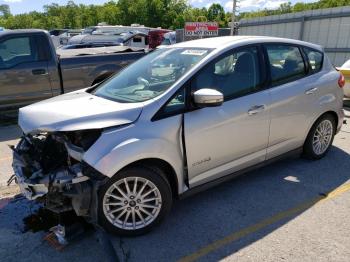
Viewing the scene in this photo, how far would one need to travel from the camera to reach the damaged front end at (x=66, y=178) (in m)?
2.98

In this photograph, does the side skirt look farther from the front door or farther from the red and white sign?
the red and white sign

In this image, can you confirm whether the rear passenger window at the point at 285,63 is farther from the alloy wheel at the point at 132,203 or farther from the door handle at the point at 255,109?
the alloy wheel at the point at 132,203

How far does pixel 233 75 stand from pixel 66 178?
6.79 feet

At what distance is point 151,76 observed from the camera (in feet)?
12.7

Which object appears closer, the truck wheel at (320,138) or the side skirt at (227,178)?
the side skirt at (227,178)

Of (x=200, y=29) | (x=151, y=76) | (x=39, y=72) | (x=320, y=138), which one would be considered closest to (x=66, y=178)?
(x=151, y=76)

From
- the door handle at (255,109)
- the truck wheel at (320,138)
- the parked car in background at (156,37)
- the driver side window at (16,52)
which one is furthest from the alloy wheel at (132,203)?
the parked car in background at (156,37)

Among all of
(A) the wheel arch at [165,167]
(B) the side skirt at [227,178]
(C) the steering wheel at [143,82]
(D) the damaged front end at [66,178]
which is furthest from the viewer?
(C) the steering wheel at [143,82]

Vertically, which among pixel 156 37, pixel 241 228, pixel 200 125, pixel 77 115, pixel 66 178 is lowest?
pixel 241 228

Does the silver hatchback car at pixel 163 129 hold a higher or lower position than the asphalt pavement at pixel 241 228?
higher

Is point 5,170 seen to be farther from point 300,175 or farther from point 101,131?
point 300,175

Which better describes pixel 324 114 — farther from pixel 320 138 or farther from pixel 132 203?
pixel 132 203

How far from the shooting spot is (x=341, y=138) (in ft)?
20.3

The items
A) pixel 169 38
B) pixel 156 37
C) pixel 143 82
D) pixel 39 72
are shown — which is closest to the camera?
pixel 143 82
